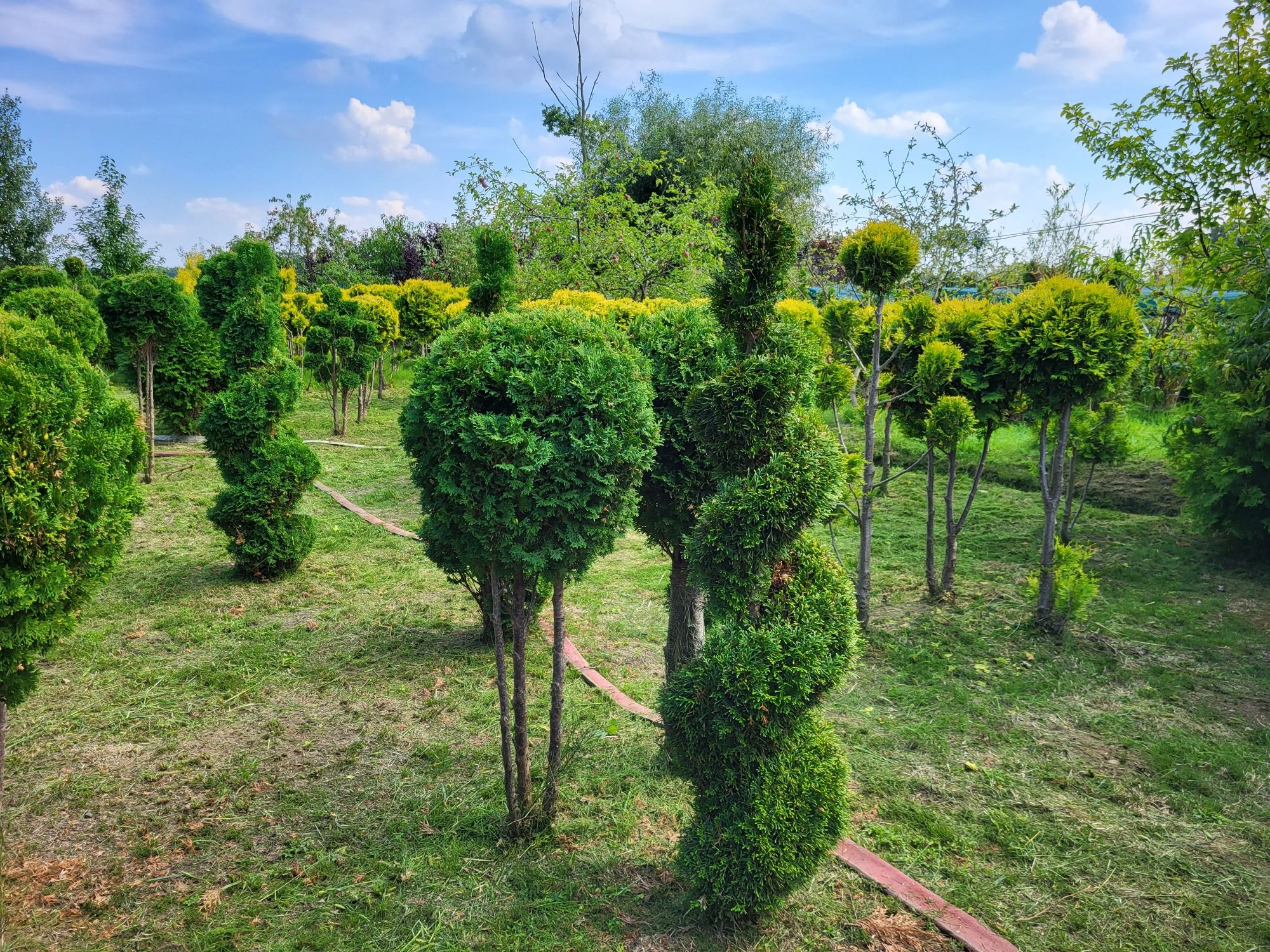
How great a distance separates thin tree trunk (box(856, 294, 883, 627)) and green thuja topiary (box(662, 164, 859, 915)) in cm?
262

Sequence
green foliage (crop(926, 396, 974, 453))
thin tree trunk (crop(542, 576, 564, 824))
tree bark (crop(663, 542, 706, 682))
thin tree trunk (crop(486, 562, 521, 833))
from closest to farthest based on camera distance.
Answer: thin tree trunk (crop(486, 562, 521, 833)) < thin tree trunk (crop(542, 576, 564, 824)) < tree bark (crop(663, 542, 706, 682)) < green foliage (crop(926, 396, 974, 453))

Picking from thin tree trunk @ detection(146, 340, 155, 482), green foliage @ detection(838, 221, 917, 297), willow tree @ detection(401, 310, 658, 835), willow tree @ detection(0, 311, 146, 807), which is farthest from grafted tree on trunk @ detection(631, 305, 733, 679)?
thin tree trunk @ detection(146, 340, 155, 482)

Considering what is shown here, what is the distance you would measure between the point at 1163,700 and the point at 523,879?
14.8 feet

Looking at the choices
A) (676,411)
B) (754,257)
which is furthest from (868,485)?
(754,257)

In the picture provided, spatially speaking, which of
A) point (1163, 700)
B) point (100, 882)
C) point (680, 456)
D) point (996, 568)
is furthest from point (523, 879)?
point (996, 568)

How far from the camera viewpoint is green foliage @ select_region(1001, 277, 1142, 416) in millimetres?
5387

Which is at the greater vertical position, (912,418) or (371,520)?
(912,418)

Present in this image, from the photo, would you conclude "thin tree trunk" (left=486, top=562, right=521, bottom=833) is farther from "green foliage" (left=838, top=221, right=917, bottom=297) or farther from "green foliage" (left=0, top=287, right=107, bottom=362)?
"green foliage" (left=0, top=287, right=107, bottom=362)

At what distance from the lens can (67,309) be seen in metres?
8.48

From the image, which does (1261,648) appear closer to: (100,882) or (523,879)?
(523,879)

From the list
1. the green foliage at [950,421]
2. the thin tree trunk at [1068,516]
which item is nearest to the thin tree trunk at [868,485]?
the green foliage at [950,421]

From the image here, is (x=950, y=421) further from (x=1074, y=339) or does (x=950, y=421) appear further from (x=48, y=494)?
(x=48, y=494)

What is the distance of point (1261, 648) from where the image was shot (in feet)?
18.7

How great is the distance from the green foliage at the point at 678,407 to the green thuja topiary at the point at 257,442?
4320 millimetres
